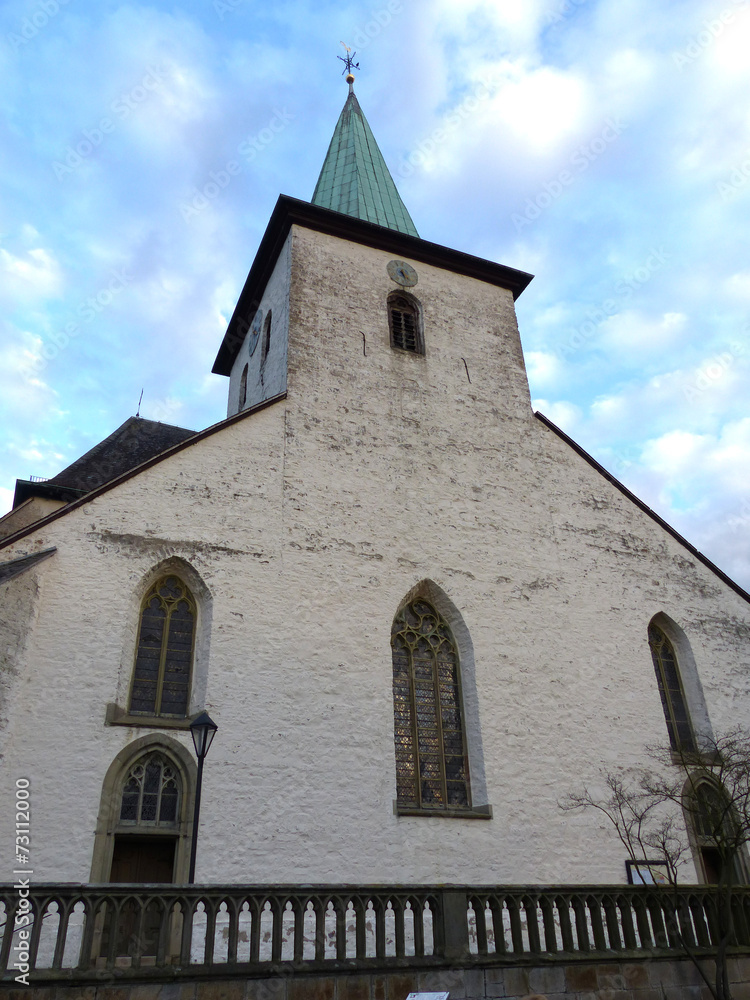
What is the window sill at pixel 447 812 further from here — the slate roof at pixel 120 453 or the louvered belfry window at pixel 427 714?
the slate roof at pixel 120 453

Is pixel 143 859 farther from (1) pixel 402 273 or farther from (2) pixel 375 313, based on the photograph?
(1) pixel 402 273

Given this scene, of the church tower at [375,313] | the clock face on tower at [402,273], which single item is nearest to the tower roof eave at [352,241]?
the church tower at [375,313]

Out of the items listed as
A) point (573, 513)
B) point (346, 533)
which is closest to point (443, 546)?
point (346, 533)

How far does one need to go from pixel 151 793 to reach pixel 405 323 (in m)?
10.4

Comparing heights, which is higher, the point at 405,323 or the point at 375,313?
the point at 405,323

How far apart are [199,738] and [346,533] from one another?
4.58 m

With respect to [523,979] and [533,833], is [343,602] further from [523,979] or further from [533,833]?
[523,979]

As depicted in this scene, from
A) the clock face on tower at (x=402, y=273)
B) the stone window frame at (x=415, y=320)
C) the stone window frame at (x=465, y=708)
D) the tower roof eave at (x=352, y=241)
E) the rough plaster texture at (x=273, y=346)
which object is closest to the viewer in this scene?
the stone window frame at (x=465, y=708)

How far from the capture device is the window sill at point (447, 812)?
1053cm

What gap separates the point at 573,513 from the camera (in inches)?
564

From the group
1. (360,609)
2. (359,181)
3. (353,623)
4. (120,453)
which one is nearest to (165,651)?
(353,623)

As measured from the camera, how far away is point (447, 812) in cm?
1075

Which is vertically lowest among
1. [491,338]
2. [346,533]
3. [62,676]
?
[62,676]

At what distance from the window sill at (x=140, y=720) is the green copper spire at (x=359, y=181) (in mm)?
12057
